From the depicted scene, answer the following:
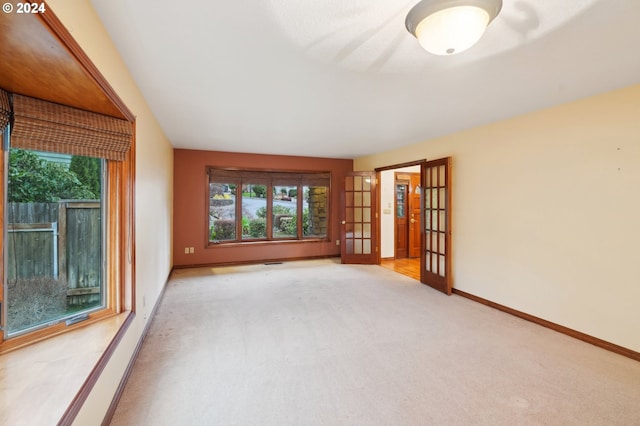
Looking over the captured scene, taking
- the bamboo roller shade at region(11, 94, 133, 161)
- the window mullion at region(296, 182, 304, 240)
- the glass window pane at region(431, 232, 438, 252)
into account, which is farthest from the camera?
the window mullion at region(296, 182, 304, 240)

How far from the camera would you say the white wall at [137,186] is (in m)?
1.33

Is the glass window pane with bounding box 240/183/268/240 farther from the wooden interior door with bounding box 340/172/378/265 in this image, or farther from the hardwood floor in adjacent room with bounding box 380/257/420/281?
the hardwood floor in adjacent room with bounding box 380/257/420/281

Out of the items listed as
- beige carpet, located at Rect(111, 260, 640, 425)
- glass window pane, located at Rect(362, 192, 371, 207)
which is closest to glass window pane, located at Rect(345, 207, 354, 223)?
glass window pane, located at Rect(362, 192, 371, 207)

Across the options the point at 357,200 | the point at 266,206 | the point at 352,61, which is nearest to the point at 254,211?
the point at 266,206

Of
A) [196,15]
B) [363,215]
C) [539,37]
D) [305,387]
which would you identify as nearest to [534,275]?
[539,37]

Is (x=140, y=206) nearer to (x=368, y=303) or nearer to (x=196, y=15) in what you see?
(x=196, y=15)

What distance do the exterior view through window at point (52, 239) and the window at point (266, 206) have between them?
11.5ft

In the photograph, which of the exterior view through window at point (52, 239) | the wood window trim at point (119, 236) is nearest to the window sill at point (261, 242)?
the wood window trim at point (119, 236)

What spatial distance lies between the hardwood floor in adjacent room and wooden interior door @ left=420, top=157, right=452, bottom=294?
51 cm

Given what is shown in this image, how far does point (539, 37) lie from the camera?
5.57 ft

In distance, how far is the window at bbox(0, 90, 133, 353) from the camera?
4.91 ft

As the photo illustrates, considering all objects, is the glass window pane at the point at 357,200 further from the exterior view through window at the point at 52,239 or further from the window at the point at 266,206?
the exterior view through window at the point at 52,239

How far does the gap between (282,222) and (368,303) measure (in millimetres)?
3097

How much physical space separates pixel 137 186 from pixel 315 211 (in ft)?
14.1
